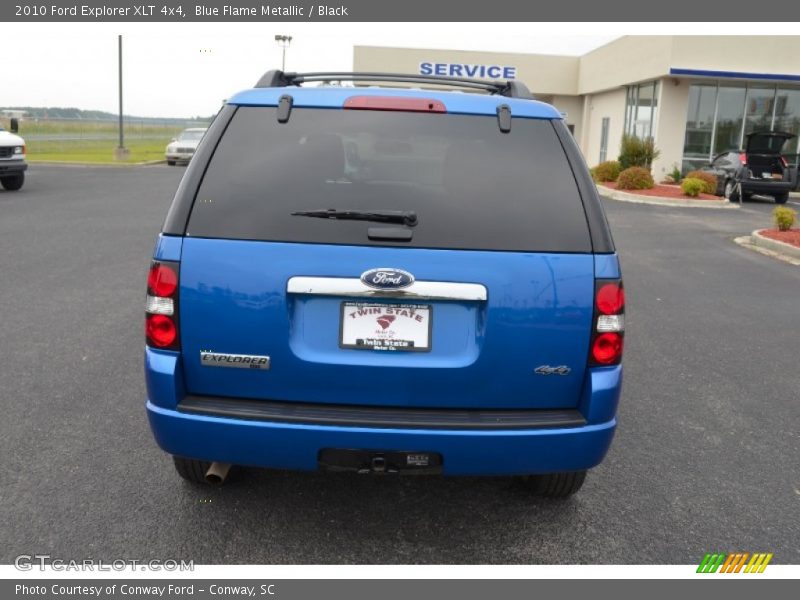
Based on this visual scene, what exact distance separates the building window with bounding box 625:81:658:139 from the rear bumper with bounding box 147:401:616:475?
26886 mm

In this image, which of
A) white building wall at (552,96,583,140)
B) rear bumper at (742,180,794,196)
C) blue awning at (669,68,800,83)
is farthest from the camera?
white building wall at (552,96,583,140)

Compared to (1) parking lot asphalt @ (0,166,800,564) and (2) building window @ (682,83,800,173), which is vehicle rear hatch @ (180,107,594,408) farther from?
(2) building window @ (682,83,800,173)

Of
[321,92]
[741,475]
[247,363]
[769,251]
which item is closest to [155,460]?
[247,363]

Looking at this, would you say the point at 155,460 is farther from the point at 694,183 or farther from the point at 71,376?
the point at 694,183

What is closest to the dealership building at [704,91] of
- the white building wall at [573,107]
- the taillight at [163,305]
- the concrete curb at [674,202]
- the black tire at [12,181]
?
the concrete curb at [674,202]

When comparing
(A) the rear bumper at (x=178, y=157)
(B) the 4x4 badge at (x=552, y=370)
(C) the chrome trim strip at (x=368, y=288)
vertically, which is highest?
(C) the chrome trim strip at (x=368, y=288)

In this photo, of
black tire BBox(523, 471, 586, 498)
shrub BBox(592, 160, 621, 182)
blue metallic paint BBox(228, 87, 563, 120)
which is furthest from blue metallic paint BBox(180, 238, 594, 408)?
shrub BBox(592, 160, 621, 182)

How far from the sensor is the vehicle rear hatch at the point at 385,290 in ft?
9.15

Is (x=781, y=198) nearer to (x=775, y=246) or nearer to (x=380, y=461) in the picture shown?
(x=775, y=246)

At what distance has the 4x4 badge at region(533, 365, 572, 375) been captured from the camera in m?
2.88

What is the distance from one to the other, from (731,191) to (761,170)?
95 cm

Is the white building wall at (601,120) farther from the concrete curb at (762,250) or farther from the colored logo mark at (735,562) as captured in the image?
the colored logo mark at (735,562)

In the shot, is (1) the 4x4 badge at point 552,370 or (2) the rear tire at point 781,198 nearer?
(1) the 4x4 badge at point 552,370

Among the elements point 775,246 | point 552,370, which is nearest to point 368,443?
point 552,370
